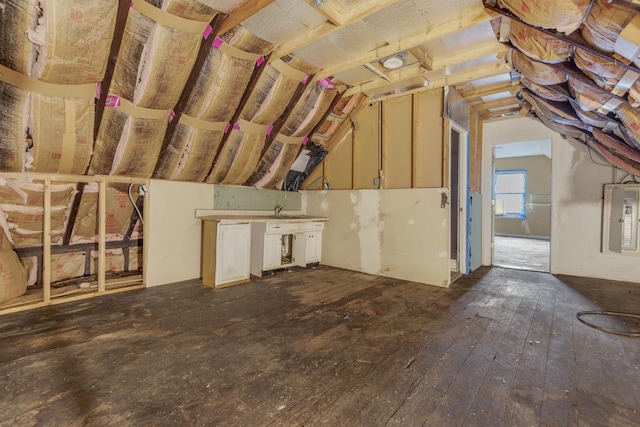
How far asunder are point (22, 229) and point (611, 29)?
4989mm

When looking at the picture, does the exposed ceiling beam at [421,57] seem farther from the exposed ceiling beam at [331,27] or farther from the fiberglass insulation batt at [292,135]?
the fiberglass insulation batt at [292,135]

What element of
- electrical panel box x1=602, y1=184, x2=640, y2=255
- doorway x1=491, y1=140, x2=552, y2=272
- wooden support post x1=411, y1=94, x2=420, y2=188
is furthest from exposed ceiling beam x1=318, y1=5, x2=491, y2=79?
doorway x1=491, y1=140, x2=552, y2=272

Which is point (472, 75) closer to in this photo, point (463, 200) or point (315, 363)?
point (463, 200)

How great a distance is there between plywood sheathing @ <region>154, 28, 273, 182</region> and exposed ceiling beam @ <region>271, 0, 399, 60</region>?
158 millimetres

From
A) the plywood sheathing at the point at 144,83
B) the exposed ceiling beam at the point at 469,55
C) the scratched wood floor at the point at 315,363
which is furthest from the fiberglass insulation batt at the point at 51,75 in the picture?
the exposed ceiling beam at the point at 469,55

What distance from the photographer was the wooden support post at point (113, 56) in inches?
86.4

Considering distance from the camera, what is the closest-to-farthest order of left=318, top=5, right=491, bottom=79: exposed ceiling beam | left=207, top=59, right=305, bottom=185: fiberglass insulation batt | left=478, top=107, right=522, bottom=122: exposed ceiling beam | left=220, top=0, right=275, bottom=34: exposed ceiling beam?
left=220, top=0, right=275, bottom=34: exposed ceiling beam → left=318, top=5, right=491, bottom=79: exposed ceiling beam → left=207, top=59, right=305, bottom=185: fiberglass insulation batt → left=478, top=107, right=522, bottom=122: exposed ceiling beam

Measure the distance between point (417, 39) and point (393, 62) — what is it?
652 mm

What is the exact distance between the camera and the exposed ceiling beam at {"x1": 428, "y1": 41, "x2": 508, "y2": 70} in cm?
281

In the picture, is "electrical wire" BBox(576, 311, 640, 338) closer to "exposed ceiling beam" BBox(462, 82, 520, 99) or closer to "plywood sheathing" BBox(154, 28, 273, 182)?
"exposed ceiling beam" BBox(462, 82, 520, 99)

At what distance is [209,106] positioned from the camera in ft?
10.5

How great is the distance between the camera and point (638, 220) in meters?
4.08

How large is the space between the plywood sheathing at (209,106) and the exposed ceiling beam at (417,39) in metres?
0.85

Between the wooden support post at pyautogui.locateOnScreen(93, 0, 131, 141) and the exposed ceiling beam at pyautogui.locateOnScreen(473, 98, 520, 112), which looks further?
the exposed ceiling beam at pyautogui.locateOnScreen(473, 98, 520, 112)
